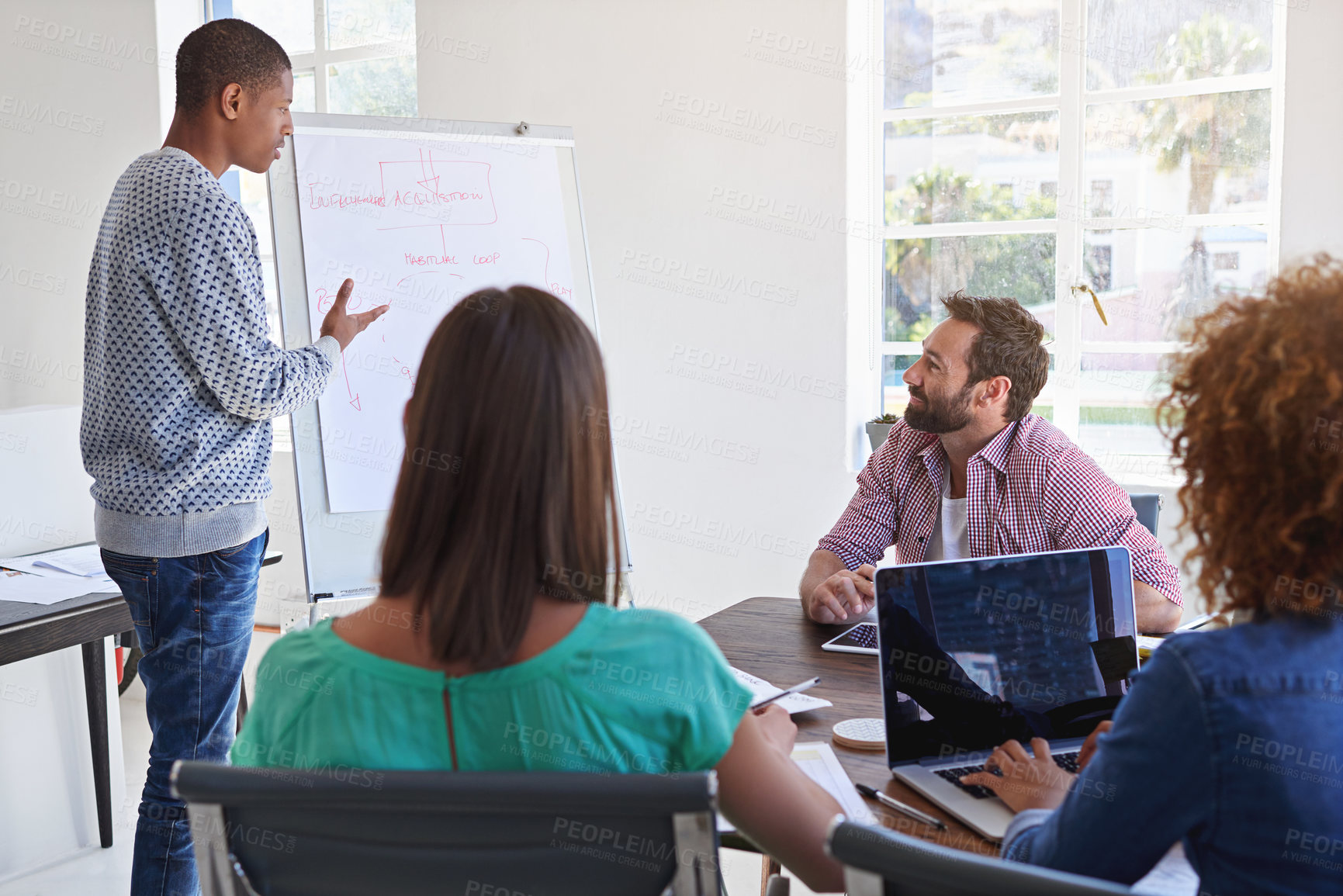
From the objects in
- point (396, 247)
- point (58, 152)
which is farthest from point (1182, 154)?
point (58, 152)

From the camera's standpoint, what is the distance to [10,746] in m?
2.42

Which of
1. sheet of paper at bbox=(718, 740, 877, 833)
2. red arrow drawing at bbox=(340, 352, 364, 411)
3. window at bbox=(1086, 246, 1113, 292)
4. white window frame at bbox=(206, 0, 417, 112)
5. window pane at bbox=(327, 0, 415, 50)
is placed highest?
window pane at bbox=(327, 0, 415, 50)

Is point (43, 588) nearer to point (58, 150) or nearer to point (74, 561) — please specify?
point (74, 561)

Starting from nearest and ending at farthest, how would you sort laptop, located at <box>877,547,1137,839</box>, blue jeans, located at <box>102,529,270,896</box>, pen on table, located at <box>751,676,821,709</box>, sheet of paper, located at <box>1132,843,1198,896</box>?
sheet of paper, located at <box>1132,843,1198,896</box>, laptop, located at <box>877,547,1137,839</box>, pen on table, located at <box>751,676,821,709</box>, blue jeans, located at <box>102,529,270,896</box>

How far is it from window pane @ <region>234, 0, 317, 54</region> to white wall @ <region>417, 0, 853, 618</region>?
890 millimetres


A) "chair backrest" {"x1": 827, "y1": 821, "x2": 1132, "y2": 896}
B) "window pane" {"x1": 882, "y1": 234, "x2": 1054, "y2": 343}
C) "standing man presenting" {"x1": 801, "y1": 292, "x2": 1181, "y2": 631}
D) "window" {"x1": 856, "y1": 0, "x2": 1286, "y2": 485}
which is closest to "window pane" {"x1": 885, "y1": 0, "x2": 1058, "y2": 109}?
"window" {"x1": 856, "y1": 0, "x2": 1286, "y2": 485}

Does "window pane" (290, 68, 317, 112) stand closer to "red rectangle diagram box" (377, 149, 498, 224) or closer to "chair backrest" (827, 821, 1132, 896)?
"red rectangle diagram box" (377, 149, 498, 224)

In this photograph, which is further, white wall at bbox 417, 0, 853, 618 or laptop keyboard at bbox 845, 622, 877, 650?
white wall at bbox 417, 0, 853, 618

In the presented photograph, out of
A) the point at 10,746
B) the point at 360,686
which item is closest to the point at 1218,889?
the point at 360,686

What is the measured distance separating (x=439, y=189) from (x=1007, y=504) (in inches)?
57.2

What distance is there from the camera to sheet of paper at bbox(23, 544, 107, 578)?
250cm

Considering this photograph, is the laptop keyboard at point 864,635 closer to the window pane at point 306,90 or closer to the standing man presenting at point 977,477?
the standing man presenting at point 977,477

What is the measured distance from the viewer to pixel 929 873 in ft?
2.18

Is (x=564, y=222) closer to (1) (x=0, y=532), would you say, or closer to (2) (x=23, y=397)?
(1) (x=0, y=532)
